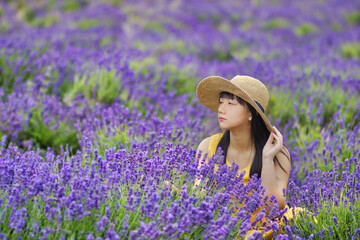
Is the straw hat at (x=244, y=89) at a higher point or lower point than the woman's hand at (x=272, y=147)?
higher

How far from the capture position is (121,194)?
201cm

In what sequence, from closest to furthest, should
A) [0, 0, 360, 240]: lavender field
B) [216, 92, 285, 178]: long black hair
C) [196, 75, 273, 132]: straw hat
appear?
[0, 0, 360, 240]: lavender field < [196, 75, 273, 132]: straw hat < [216, 92, 285, 178]: long black hair

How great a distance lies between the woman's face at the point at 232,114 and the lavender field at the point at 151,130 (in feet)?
0.99

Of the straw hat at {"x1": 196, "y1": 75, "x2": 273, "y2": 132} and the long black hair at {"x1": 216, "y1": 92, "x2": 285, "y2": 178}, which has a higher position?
the straw hat at {"x1": 196, "y1": 75, "x2": 273, "y2": 132}

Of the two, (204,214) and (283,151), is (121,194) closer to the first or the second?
(204,214)

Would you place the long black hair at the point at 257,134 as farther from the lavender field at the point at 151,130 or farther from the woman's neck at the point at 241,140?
the lavender field at the point at 151,130

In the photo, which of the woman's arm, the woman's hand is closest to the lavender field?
the woman's arm

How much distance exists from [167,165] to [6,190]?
33.4 inches

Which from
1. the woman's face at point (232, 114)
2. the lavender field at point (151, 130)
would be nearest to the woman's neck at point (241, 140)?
the woman's face at point (232, 114)

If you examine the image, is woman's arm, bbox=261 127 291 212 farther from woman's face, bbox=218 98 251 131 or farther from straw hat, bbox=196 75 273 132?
woman's face, bbox=218 98 251 131

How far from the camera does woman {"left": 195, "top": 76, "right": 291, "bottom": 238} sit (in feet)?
8.39

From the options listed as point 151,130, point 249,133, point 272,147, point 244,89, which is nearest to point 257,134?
point 249,133

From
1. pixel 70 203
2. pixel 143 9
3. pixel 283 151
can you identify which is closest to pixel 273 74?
pixel 283 151

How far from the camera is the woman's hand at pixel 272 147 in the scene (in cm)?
255
